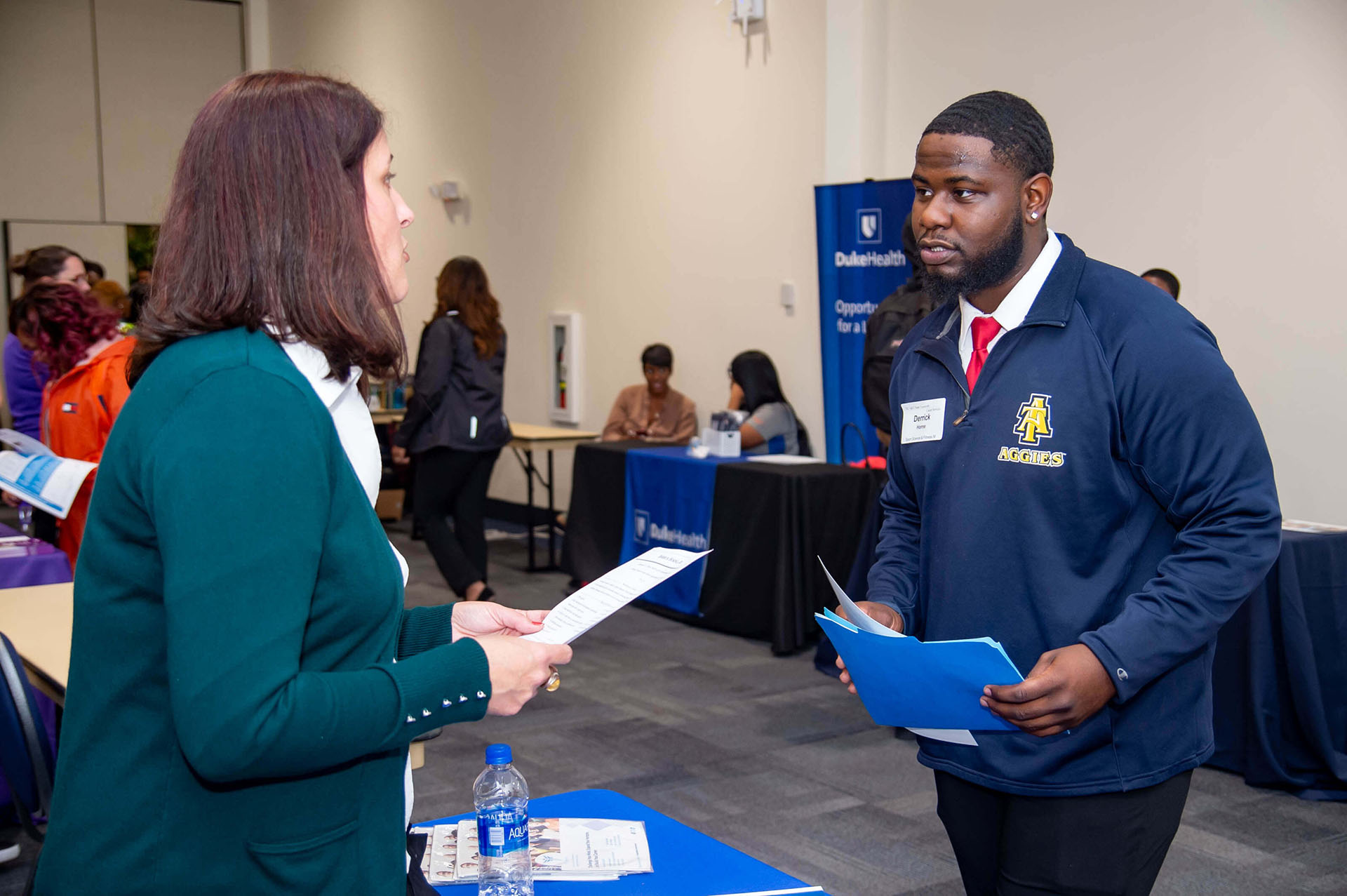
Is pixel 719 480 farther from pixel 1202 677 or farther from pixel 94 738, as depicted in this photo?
pixel 94 738

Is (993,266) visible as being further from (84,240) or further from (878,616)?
(84,240)

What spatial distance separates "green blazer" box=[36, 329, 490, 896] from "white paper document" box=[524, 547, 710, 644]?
15cm

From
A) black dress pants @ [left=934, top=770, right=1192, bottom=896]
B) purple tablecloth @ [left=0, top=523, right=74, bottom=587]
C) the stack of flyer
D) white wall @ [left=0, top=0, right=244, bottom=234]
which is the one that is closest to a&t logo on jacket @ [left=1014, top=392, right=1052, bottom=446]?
black dress pants @ [left=934, top=770, right=1192, bottom=896]

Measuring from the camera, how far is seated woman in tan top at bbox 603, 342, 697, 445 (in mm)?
7000

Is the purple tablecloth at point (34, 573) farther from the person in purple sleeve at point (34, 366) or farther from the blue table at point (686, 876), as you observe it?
the blue table at point (686, 876)

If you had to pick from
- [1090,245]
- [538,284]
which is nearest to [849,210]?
[1090,245]

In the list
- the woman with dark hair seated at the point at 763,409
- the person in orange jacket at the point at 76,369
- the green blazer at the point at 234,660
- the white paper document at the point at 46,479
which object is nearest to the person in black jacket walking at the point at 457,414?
the woman with dark hair seated at the point at 763,409

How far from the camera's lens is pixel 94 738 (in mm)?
927

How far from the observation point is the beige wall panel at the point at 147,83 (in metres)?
11.1

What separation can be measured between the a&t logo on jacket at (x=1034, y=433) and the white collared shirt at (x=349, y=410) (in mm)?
750

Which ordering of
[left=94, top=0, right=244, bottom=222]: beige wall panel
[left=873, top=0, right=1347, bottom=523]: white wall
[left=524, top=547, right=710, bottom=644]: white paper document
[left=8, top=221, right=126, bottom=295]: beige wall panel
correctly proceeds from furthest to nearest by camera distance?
[left=94, top=0, right=244, bottom=222]: beige wall panel
[left=8, top=221, right=126, bottom=295]: beige wall panel
[left=873, top=0, right=1347, bottom=523]: white wall
[left=524, top=547, right=710, bottom=644]: white paper document

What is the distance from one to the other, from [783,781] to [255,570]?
9.45 ft

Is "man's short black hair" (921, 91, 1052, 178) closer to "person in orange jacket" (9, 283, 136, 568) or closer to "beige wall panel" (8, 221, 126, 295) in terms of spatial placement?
"person in orange jacket" (9, 283, 136, 568)

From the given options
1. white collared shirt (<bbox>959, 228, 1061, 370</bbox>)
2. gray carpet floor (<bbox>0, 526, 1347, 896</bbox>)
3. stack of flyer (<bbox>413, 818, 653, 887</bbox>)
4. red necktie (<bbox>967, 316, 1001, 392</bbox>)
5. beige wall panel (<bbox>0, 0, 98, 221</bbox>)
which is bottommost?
gray carpet floor (<bbox>0, 526, 1347, 896</bbox>)
